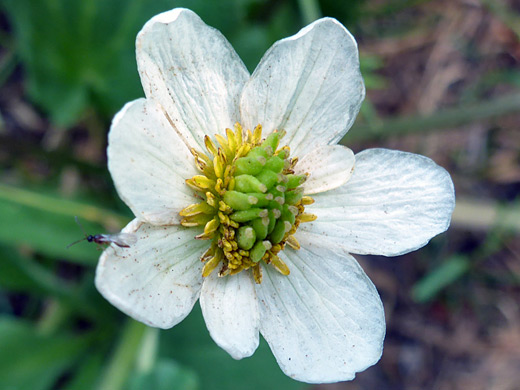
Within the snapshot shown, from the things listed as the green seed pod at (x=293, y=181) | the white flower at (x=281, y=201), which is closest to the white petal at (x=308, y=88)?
the white flower at (x=281, y=201)

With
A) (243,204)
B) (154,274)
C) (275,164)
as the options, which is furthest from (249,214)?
(154,274)

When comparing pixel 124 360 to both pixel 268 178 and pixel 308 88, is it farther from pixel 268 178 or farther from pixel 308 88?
pixel 308 88

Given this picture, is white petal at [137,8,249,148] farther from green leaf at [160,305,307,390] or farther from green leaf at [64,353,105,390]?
green leaf at [64,353,105,390]

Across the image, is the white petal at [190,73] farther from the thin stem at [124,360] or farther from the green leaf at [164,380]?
the thin stem at [124,360]

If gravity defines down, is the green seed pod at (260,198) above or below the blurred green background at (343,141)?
above

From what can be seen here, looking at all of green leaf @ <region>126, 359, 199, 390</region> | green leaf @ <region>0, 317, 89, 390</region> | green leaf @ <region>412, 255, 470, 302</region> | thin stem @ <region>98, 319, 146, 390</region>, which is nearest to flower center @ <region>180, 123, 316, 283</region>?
green leaf @ <region>126, 359, 199, 390</region>

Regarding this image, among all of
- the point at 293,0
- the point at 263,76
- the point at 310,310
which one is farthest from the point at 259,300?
the point at 293,0
